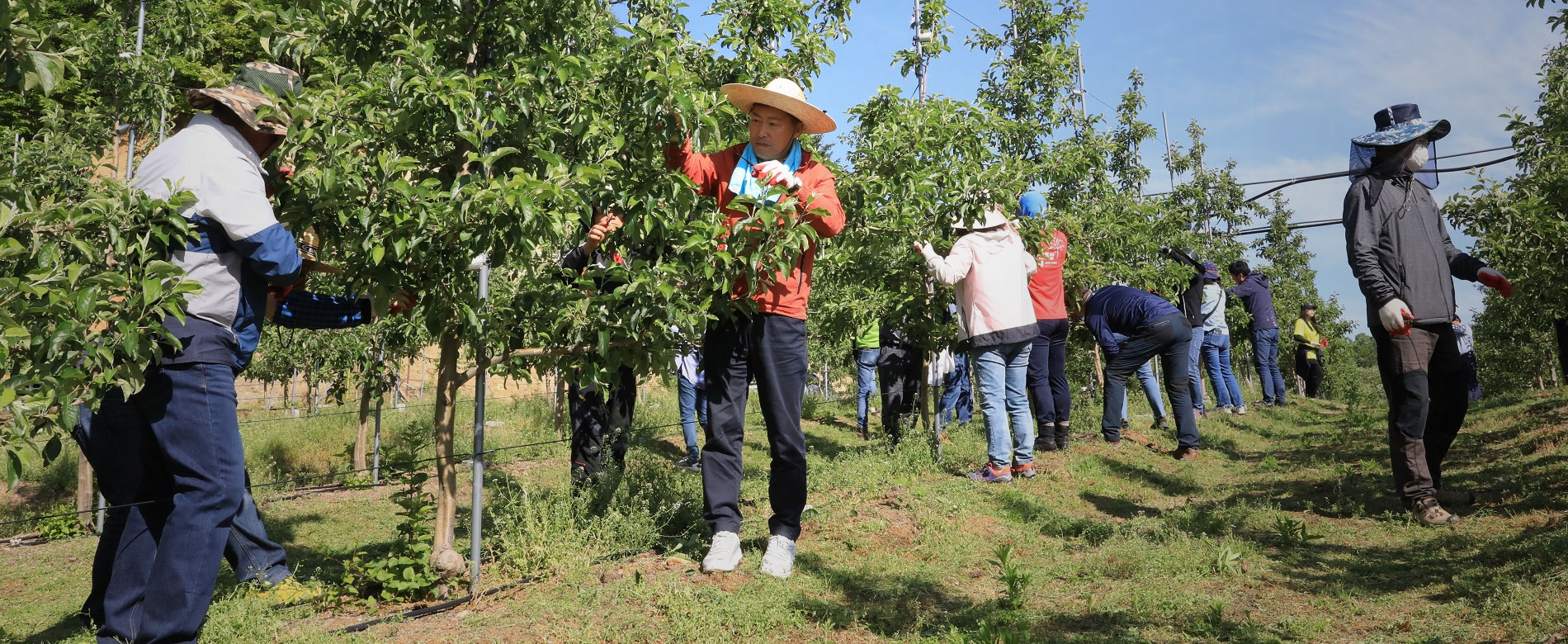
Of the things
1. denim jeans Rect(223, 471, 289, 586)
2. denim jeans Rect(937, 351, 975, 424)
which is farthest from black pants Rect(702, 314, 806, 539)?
denim jeans Rect(937, 351, 975, 424)

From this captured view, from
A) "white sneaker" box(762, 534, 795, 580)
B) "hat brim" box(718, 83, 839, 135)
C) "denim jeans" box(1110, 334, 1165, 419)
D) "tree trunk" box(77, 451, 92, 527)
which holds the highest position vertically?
"hat brim" box(718, 83, 839, 135)

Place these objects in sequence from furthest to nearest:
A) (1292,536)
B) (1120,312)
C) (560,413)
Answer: (560,413), (1120,312), (1292,536)

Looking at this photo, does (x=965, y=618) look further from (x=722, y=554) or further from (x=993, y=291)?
(x=993, y=291)

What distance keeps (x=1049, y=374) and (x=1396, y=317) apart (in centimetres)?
346

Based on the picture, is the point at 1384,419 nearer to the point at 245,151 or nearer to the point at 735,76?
the point at 735,76

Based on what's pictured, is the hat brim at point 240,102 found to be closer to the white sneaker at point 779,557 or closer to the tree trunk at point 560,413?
the white sneaker at point 779,557

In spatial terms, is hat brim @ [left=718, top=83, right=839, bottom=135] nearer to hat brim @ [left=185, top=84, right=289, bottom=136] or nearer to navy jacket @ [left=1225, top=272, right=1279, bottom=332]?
hat brim @ [left=185, top=84, right=289, bottom=136]

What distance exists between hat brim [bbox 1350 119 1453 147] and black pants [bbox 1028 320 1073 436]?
8.54ft

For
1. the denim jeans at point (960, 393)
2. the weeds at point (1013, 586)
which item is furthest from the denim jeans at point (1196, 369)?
the weeds at point (1013, 586)

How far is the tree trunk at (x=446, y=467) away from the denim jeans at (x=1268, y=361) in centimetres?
1292

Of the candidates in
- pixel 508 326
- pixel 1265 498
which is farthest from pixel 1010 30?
pixel 508 326

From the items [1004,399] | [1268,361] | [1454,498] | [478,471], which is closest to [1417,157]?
[1454,498]

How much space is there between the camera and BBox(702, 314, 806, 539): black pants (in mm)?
4043

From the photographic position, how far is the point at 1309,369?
15.8m
